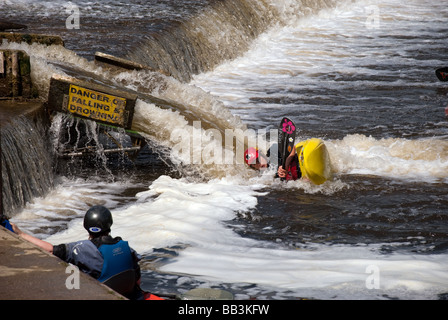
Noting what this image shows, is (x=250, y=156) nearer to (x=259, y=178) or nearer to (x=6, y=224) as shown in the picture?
(x=259, y=178)

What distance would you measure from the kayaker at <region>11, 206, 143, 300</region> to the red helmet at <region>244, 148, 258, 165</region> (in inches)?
173

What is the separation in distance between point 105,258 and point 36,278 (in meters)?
0.48

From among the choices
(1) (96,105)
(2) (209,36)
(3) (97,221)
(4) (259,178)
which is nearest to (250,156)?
(4) (259,178)

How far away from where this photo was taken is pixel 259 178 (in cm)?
909

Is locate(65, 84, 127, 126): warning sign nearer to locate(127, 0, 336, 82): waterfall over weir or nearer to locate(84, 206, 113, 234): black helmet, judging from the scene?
locate(127, 0, 336, 82): waterfall over weir

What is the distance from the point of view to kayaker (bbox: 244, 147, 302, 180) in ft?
28.6

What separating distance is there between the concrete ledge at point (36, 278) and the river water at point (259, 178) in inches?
37.7

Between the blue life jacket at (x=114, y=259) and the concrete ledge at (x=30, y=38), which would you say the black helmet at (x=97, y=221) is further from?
the concrete ledge at (x=30, y=38)

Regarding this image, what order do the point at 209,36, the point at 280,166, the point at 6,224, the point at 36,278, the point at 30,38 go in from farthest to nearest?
the point at 209,36 < the point at 30,38 < the point at 280,166 < the point at 6,224 < the point at 36,278

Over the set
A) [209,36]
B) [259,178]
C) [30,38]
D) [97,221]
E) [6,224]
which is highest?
[209,36]

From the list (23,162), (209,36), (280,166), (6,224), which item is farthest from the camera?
(209,36)

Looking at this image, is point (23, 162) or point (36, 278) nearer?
point (36, 278)

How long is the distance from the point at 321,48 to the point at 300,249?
13.7 meters
